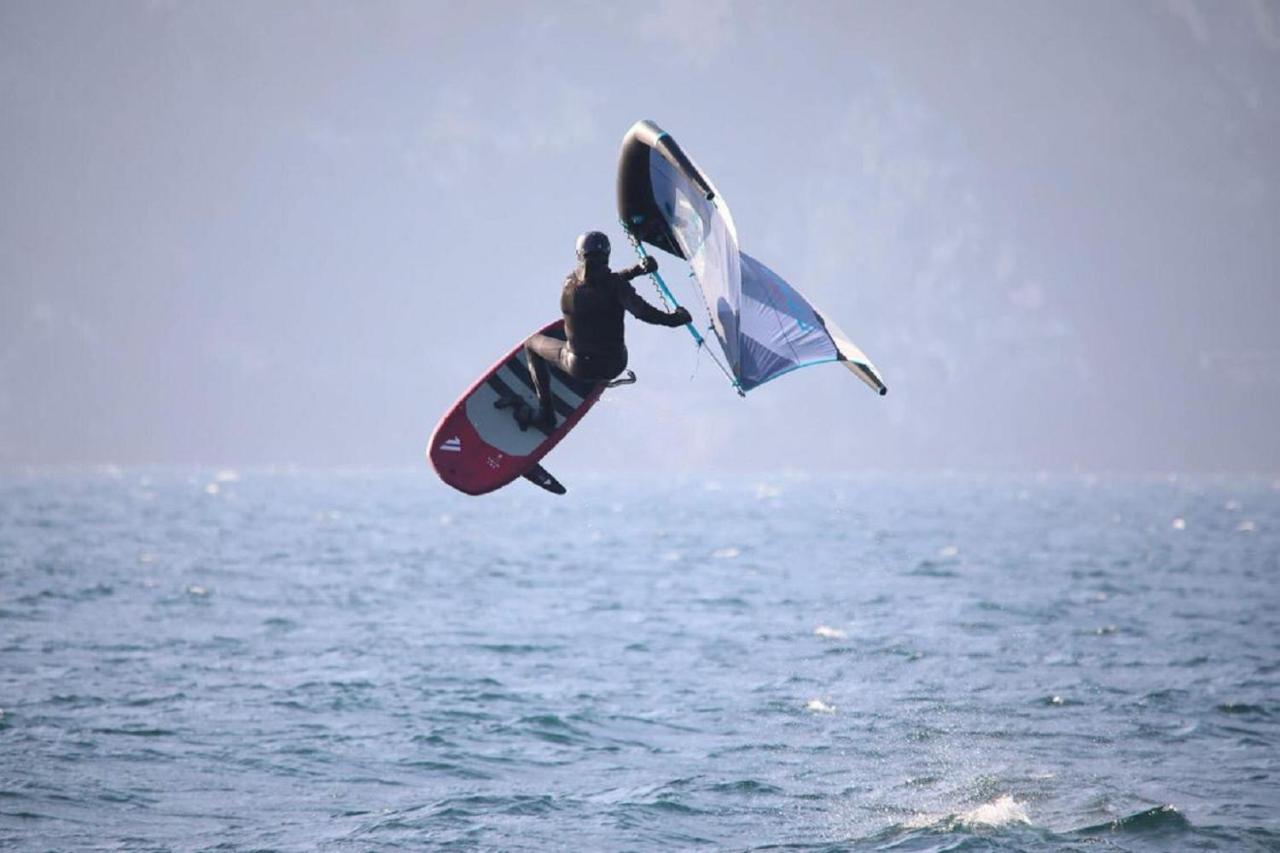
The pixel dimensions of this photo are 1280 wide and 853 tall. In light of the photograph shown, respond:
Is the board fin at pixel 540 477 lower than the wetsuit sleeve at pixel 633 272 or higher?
lower

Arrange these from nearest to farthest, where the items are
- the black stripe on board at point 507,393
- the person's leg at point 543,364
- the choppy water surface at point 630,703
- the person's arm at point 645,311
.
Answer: the person's arm at point 645,311 < the person's leg at point 543,364 < the black stripe on board at point 507,393 < the choppy water surface at point 630,703

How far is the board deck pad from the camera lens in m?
18.4

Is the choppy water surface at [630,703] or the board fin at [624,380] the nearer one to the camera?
the board fin at [624,380]

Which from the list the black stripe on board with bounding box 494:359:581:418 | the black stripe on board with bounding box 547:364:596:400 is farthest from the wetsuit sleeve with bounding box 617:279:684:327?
the black stripe on board with bounding box 494:359:581:418

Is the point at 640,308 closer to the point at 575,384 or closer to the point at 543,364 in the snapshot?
the point at 543,364

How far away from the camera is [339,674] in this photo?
31.2 metres

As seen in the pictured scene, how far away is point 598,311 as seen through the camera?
1566cm

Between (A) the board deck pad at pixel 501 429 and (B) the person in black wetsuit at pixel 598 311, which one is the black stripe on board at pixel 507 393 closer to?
(A) the board deck pad at pixel 501 429

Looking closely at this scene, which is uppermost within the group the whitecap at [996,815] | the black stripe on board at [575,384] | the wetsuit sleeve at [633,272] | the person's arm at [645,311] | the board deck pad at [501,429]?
the wetsuit sleeve at [633,272]

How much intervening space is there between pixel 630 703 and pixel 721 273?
Result: 15723 mm

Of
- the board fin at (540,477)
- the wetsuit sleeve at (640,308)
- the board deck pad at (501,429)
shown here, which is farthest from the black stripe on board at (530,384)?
the wetsuit sleeve at (640,308)

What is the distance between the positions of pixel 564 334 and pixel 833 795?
28.8 ft

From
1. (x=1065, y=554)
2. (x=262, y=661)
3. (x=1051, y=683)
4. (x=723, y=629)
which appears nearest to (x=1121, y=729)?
(x=1051, y=683)

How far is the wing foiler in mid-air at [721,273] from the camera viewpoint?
1461 cm
